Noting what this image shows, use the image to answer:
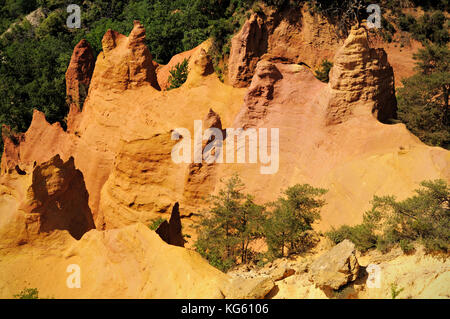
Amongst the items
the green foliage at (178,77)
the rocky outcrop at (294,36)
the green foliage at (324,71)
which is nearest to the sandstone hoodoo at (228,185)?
the rocky outcrop at (294,36)

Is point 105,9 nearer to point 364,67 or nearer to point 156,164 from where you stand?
point 156,164

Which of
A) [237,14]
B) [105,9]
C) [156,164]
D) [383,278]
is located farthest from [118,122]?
[105,9]

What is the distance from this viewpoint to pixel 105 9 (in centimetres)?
4812

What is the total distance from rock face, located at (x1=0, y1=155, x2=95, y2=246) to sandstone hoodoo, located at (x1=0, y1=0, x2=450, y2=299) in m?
0.05

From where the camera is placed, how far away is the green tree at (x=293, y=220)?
13859 mm

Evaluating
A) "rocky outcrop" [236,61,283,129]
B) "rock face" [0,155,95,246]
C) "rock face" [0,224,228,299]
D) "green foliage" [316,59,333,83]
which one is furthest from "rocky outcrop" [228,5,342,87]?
"rock face" [0,224,228,299]

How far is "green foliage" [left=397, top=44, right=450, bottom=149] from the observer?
20.9 m

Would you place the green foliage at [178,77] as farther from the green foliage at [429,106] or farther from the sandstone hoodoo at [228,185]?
the green foliage at [429,106]

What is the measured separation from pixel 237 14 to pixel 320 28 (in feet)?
18.0

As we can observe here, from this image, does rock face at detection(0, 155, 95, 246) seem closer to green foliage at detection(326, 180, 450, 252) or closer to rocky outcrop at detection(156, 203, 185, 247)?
rocky outcrop at detection(156, 203, 185, 247)

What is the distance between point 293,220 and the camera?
14023mm

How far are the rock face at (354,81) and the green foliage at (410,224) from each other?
13.6 feet

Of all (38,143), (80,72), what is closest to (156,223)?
(38,143)

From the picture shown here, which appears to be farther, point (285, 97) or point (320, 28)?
point (320, 28)
